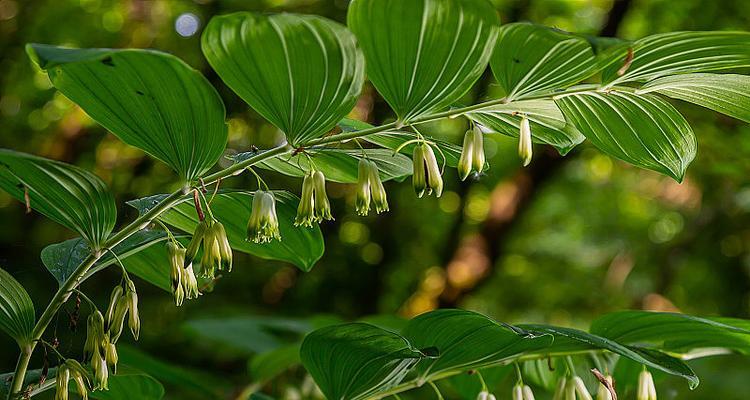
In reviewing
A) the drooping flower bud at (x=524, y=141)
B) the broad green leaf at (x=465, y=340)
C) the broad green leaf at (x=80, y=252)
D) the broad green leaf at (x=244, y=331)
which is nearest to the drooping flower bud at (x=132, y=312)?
the broad green leaf at (x=80, y=252)

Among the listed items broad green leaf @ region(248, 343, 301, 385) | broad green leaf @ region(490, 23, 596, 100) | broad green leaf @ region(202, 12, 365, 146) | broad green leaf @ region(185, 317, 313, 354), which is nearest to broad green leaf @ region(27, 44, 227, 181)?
broad green leaf @ region(202, 12, 365, 146)

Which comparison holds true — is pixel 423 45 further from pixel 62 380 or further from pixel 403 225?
pixel 403 225

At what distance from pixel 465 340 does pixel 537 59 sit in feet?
1.07

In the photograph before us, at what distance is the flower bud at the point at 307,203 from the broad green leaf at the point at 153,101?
Answer: 0.09m

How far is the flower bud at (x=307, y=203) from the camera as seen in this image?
70 centimetres

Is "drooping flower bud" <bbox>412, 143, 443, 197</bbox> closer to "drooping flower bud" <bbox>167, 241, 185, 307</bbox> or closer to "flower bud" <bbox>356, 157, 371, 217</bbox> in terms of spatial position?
"flower bud" <bbox>356, 157, 371, 217</bbox>

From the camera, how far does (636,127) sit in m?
0.73

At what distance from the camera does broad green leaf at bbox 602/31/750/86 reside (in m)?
0.55

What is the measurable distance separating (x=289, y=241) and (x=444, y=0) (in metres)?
0.44

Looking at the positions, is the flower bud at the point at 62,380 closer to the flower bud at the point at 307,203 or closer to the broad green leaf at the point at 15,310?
the broad green leaf at the point at 15,310

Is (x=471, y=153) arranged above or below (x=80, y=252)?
above

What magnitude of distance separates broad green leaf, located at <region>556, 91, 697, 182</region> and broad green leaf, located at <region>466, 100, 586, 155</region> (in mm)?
45

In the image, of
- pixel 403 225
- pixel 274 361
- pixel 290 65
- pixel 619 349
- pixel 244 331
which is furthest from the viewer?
pixel 403 225

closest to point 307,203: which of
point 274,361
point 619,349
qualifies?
point 619,349
